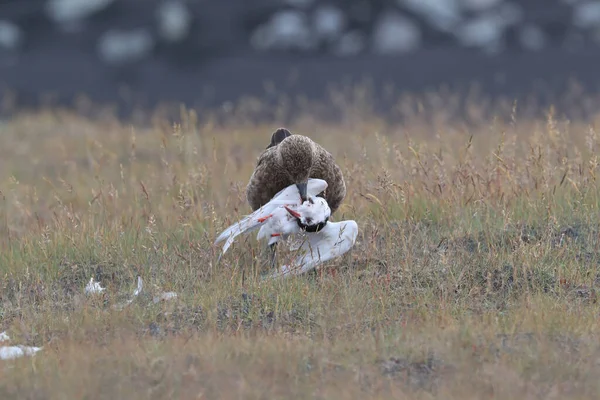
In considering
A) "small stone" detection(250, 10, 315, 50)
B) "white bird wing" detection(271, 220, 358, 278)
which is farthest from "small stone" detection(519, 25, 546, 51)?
"white bird wing" detection(271, 220, 358, 278)

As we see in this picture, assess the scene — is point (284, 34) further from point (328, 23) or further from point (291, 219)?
point (291, 219)

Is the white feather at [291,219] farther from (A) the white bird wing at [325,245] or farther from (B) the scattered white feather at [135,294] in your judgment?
(B) the scattered white feather at [135,294]

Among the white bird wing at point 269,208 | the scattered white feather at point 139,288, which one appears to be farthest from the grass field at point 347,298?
the white bird wing at point 269,208

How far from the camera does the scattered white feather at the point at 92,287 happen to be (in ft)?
19.0

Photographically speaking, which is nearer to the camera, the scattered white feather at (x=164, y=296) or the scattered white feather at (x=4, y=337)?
the scattered white feather at (x=4, y=337)

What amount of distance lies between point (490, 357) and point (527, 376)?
23cm

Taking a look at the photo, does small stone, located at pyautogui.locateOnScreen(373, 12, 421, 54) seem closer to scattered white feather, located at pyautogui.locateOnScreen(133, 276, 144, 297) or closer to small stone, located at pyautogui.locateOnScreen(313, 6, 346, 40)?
small stone, located at pyautogui.locateOnScreen(313, 6, 346, 40)

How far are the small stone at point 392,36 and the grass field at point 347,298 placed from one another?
6.78m

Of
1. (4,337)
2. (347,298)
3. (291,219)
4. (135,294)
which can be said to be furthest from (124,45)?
(347,298)

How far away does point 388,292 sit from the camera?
18.4ft

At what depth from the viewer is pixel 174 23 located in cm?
1472

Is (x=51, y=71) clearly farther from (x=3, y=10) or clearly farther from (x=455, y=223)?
(x=455, y=223)

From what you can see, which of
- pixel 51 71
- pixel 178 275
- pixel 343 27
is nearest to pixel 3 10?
pixel 51 71

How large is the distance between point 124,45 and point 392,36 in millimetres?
3952
